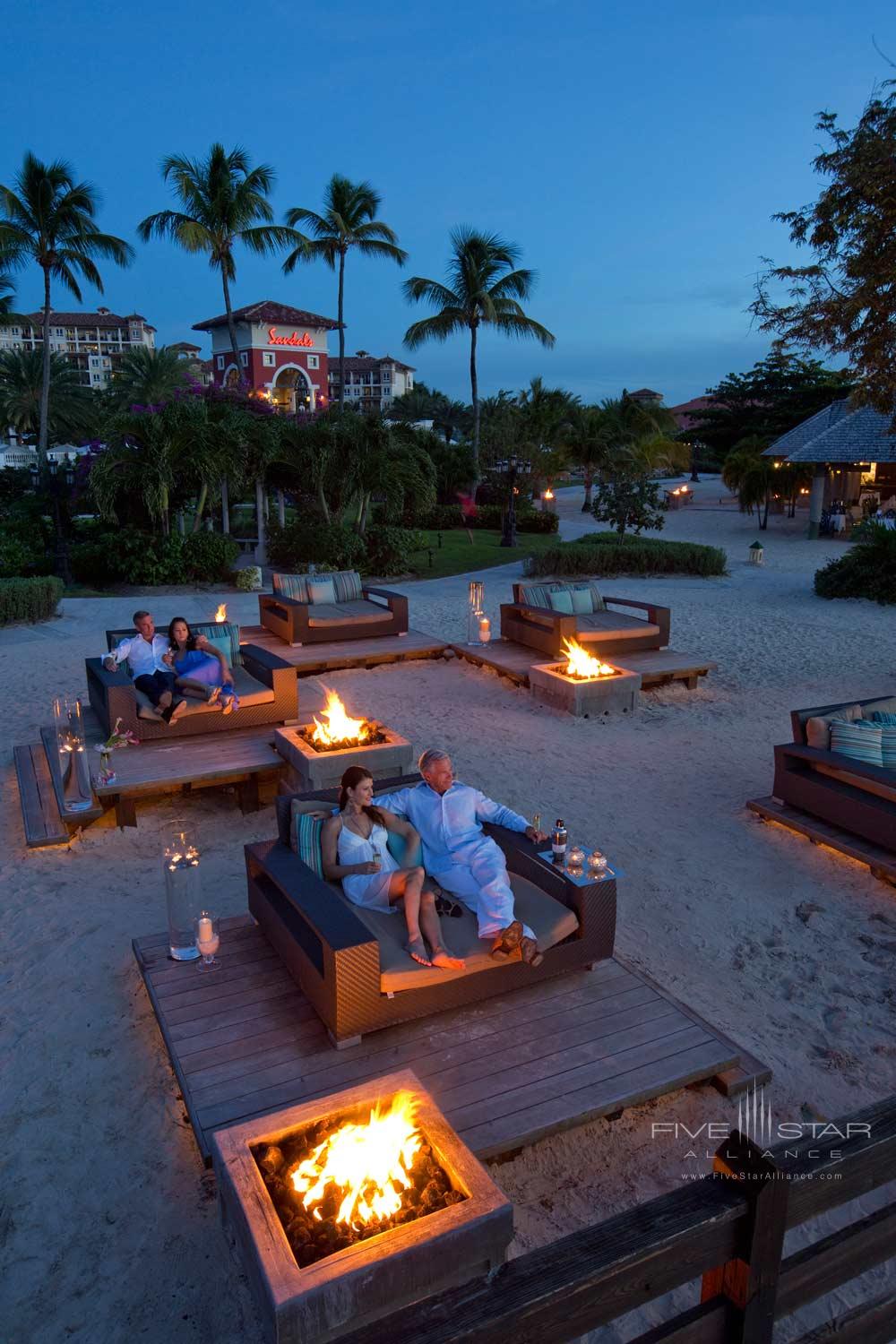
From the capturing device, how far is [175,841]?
16.5 feet

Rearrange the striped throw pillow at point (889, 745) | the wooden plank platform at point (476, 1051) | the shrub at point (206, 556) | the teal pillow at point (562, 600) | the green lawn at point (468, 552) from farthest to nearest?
the green lawn at point (468, 552) → the shrub at point (206, 556) → the teal pillow at point (562, 600) → the striped throw pillow at point (889, 745) → the wooden plank platform at point (476, 1051)

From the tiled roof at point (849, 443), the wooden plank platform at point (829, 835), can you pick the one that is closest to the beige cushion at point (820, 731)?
the wooden plank platform at point (829, 835)

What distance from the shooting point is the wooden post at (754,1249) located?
174cm

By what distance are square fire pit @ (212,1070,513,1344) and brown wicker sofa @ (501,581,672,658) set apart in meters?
8.65

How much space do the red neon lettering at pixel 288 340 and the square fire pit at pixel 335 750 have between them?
50.4 metres

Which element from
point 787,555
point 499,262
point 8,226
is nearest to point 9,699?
point 8,226

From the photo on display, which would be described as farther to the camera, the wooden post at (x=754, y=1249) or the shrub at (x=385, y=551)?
the shrub at (x=385, y=551)

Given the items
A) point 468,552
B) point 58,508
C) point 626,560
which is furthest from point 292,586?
point 468,552

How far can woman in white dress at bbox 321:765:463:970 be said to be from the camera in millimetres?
4328

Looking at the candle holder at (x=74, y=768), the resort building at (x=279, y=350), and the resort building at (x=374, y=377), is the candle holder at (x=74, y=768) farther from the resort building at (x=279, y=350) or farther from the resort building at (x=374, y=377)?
the resort building at (x=374, y=377)

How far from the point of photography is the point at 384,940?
14.3ft

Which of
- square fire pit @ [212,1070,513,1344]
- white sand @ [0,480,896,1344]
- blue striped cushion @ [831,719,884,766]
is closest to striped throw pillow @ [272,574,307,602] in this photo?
white sand @ [0,480,896,1344]

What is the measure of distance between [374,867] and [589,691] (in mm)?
5787

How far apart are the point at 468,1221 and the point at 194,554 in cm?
1789
